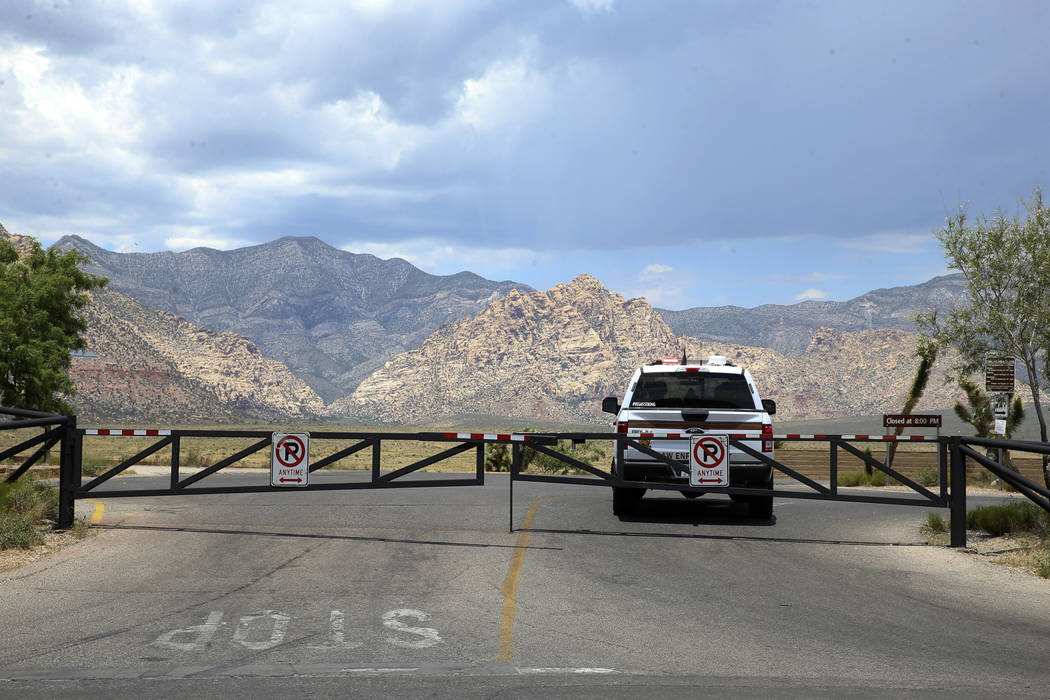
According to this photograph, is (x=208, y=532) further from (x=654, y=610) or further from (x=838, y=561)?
(x=838, y=561)

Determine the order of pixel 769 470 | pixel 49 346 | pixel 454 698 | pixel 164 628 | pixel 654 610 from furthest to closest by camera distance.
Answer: pixel 49 346 < pixel 769 470 < pixel 654 610 < pixel 164 628 < pixel 454 698

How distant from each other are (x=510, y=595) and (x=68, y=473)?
688 cm

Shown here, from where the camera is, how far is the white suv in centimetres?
1409

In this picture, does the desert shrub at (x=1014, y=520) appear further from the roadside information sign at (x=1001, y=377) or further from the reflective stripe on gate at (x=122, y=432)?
the roadside information sign at (x=1001, y=377)

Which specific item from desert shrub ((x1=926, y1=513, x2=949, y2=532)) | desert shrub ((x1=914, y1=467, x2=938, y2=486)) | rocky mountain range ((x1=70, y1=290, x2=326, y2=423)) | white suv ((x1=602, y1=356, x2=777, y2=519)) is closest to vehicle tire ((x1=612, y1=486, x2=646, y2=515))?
white suv ((x1=602, y1=356, x2=777, y2=519))

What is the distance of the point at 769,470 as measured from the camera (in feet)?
46.5

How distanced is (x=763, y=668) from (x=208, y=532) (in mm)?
8645

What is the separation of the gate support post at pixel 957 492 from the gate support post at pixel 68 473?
37.1ft

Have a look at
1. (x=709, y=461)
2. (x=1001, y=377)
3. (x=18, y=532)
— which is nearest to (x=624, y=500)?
(x=709, y=461)

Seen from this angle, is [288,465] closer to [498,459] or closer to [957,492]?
[957,492]

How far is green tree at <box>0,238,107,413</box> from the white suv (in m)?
22.2

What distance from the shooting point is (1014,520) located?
14.0 metres

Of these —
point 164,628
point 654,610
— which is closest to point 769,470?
point 654,610

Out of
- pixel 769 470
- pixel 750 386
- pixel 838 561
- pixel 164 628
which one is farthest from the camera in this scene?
pixel 750 386
